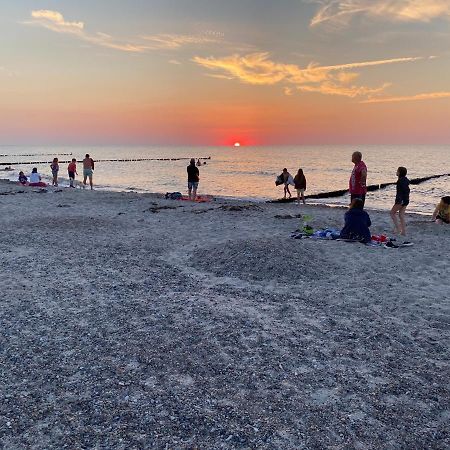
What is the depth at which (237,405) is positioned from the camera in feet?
15.9

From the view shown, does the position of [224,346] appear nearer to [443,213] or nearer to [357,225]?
[357,225]

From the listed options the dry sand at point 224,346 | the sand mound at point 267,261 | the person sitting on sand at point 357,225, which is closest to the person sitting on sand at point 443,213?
the dry sand at point 224,346

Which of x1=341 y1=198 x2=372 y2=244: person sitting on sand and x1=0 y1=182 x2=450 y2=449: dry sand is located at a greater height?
x1=341 y1=198 x2=372 y2=244: person sitting on sand

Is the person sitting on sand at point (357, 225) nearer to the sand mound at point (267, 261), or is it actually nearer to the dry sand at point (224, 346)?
the dry sand at point (224, 346)

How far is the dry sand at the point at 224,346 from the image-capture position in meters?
4.45

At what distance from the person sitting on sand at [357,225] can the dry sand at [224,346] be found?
0.84 meters

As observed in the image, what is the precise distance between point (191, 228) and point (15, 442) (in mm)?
11566

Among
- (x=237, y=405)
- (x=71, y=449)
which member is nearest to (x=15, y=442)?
(x=71, y=449)

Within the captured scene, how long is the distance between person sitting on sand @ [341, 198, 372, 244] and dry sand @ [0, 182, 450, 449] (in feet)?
2.76

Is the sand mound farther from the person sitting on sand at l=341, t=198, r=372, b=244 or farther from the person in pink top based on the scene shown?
the person in pink top

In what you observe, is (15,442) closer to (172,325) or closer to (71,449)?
(71,449)

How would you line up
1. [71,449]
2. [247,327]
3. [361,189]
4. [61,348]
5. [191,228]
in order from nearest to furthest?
[71,449] < [61,348] < [247,327] < [361,189] < [191,228]

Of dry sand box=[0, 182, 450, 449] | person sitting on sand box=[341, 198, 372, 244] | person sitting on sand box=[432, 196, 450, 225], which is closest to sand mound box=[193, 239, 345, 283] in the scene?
dry sand box=[0, 182, 450, 449]

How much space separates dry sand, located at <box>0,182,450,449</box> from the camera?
175 inches
